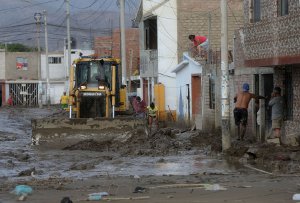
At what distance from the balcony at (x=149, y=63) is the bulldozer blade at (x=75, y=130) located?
18629mm

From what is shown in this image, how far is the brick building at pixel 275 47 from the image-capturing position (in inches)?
734

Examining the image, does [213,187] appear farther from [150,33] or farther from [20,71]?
[20,71]

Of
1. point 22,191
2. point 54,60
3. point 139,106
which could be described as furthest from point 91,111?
point 54,60

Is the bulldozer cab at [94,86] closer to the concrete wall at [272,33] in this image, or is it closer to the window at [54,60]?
the concrete wall at [272,33]

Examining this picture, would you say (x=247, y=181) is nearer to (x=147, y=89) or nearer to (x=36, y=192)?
(x=36, y=192)

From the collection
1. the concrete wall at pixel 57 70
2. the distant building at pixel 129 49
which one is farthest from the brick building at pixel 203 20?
the concrete wall at pixel 57 70

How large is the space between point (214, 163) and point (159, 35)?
78.2ft

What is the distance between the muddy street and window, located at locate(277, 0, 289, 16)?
4316mm

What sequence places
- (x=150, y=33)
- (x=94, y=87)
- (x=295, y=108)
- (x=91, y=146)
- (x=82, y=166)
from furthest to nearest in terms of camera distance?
(x=150, y=33) → (x=94, y=87) → (x=91, y=146) → (x=295, y=108) → (x=82, y=166)

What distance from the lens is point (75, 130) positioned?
2389 centimetres

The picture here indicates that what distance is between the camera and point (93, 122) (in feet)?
78.6

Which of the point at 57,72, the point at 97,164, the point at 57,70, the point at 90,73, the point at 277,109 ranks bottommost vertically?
the point at 97,164

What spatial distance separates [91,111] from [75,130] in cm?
261

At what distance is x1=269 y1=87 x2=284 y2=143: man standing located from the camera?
2045 cm
